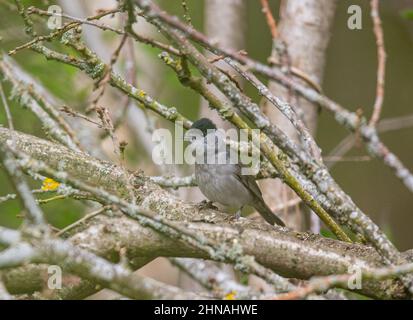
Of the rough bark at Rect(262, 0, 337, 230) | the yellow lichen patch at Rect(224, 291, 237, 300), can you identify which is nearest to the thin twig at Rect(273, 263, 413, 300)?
the yellow lichen patch at Rect(224, 291, 237, 300)

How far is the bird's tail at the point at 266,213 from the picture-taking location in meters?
4.73

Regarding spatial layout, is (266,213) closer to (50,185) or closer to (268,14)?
(268,14)

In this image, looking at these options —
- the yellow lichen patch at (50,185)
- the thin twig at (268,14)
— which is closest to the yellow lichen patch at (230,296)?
the yellow lichen patch at (50,185)

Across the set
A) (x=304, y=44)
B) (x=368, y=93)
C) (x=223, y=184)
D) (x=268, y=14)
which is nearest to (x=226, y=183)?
(x=223, y=184)

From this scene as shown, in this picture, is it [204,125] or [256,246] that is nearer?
[256,246]

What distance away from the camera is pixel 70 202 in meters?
5.80

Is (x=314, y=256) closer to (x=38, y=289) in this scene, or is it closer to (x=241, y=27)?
(x=38, y=289)

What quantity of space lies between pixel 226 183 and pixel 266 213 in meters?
0.34

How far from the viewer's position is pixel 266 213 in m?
4.82

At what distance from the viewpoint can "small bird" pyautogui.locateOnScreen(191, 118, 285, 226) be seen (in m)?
4.75

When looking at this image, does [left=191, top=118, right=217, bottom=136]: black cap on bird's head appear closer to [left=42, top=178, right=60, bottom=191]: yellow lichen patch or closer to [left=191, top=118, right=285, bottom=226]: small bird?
[left=191, top=118, right=285, bottom=226]: small bird

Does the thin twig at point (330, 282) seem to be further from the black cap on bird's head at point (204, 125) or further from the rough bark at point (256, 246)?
the black cap on bird's head at point (204, 125)

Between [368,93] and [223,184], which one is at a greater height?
[368,93]
